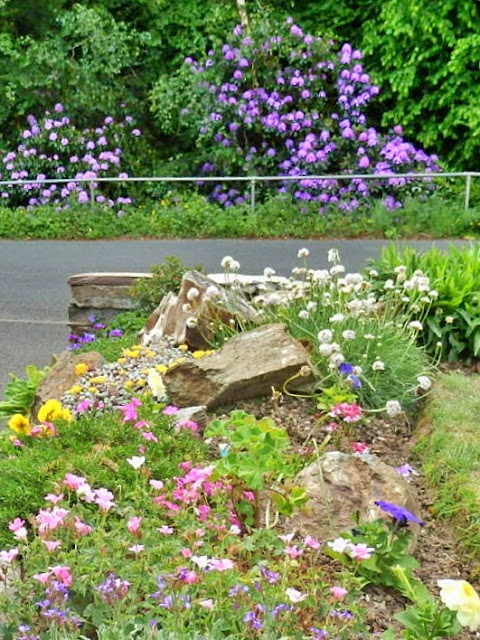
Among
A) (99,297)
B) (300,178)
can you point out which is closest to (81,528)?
(99,297)

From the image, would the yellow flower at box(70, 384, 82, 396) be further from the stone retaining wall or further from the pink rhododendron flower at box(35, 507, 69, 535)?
the stone retaining wall

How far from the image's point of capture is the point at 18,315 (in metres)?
8.34

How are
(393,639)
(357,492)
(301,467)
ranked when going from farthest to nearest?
(301,467) < (357,492) < (393,639)

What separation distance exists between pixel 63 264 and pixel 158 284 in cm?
406

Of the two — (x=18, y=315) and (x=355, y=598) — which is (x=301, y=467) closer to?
(x=355, y=598)

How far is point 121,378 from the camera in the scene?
16.0 feet

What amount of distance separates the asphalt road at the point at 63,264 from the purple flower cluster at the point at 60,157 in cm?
250

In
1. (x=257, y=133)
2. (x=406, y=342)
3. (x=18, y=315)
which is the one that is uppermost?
(x=257, y=133)

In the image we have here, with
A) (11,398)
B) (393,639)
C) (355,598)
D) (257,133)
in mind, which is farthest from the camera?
(257,133)

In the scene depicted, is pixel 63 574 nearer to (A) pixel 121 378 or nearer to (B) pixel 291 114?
(A) pixel 121 378

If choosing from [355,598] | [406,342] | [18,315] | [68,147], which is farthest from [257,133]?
[355,598]

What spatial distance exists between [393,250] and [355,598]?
403cm

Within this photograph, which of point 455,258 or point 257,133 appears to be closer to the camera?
point 455,258

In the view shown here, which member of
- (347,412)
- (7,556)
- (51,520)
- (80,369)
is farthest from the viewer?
(80,369)
